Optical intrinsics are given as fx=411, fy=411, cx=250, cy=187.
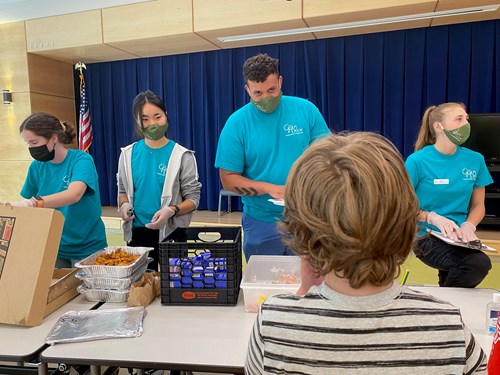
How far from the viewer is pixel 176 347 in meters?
1.17

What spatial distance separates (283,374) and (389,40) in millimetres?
5098

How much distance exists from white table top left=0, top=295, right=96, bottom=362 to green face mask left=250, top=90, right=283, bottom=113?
127 cm

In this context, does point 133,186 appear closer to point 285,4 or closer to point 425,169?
point 425,169

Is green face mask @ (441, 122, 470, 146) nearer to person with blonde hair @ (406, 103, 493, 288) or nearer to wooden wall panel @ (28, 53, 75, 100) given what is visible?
person with blonde hair @ (406, 103, 493, 288)

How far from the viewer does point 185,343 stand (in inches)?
46.7

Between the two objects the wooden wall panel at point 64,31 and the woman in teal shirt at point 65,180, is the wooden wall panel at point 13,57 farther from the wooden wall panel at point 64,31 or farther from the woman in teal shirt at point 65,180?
the woman in teal shirt at point 65,180

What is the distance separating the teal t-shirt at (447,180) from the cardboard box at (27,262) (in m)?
1.73

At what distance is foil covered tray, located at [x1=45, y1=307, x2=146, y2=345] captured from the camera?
4.00 ft

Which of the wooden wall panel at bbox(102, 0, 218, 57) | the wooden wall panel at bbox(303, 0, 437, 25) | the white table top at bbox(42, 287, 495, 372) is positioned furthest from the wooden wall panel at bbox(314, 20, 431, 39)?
the white table top at bbox(42, 287, 495, 372)

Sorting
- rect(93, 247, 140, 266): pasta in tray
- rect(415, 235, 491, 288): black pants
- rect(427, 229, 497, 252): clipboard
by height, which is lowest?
rect(415, 235, 491, 288): black pants

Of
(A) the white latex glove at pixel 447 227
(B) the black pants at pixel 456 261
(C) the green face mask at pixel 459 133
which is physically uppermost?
(C) the green face mask at pixel 459 133

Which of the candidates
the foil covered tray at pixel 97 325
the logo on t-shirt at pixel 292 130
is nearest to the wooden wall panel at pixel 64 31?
the logo on t-shirt at pixel 292 130

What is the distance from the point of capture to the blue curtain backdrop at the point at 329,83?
15.8 ft

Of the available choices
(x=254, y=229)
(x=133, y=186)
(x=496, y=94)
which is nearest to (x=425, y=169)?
(x=254, y=229)
